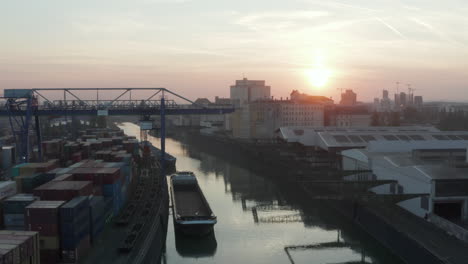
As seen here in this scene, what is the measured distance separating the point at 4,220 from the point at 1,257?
2.99m

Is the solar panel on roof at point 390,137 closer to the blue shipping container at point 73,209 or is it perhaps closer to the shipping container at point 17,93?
the shipping container at point 17,93

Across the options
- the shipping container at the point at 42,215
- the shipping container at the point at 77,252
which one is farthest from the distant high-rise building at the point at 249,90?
the shipping container at the point at 42,215

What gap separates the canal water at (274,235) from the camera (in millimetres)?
9947

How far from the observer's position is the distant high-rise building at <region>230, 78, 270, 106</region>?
205 ft

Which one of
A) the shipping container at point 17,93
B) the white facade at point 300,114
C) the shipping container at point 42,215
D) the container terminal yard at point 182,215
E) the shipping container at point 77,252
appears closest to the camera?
the shipping container at point 42,215

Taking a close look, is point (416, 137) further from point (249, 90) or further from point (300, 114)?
point (249, 90)

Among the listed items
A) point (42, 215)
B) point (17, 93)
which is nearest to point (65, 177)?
point (42, 215)

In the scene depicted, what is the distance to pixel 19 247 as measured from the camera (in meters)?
5.48

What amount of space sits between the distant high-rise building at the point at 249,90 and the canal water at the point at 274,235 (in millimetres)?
45122

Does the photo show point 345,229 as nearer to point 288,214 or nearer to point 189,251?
point 288,214

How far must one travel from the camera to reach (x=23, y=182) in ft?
31.4

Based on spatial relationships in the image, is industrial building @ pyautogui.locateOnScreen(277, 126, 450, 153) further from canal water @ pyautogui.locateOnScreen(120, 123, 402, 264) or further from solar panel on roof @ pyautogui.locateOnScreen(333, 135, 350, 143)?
canal water @ pyautogui.locateOnScreen(120, 123, 402, 264)

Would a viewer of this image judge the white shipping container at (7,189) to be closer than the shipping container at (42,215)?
No

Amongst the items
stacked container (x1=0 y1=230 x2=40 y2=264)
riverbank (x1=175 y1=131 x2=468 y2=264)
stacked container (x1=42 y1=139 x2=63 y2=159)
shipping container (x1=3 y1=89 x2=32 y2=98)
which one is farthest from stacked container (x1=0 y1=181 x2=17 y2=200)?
riverbank (x1=175 y1=131 x2=468 y2=264)
